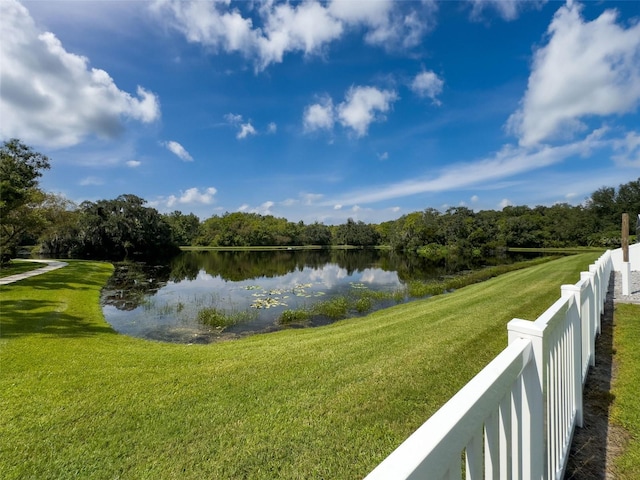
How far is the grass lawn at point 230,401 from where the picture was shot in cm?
250

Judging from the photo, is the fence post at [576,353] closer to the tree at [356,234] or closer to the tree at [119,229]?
the tree at [119,229]

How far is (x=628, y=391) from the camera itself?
3.04 meters

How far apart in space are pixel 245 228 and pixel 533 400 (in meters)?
76.5

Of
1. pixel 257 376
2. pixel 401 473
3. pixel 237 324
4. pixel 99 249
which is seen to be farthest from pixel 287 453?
pixel 99 249

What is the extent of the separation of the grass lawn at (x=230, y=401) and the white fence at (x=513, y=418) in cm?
120

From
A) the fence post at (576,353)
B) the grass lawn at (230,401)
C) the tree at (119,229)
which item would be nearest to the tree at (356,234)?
the tree at (119,229)

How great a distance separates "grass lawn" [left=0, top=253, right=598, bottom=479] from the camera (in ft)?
8.20

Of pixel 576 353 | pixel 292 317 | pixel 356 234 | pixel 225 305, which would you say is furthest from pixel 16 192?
pixel 356 234

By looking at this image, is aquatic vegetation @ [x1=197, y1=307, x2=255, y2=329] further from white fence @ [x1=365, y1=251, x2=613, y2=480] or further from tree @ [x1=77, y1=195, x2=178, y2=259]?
tree @ [x1=77, y1=195, x2=178, y2=259]

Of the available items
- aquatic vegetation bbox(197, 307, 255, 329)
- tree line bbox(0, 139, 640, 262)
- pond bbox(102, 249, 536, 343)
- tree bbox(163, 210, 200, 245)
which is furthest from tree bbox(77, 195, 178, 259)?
aquatic vegetation bbox(197, 307, 255, 329)

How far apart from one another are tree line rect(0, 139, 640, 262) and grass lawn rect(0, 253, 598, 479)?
41.0 ft

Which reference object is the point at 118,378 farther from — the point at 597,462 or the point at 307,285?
the point at 307,285

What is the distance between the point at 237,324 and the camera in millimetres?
10156

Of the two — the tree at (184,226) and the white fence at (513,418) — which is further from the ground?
the tree at (184,226)
